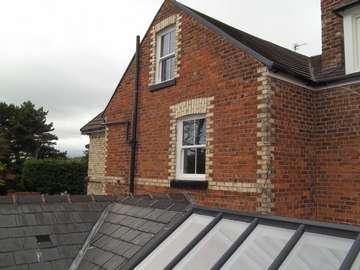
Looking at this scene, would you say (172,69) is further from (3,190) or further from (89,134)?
(3,190)

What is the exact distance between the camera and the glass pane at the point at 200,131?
881cm

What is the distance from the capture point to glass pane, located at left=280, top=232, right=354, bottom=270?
302cm

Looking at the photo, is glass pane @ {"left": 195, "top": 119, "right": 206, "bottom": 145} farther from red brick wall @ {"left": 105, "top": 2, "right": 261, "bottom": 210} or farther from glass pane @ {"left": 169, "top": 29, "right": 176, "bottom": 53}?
glass pane @ {"left": 169, "top": 29, "right": 176, "bottom": 53}

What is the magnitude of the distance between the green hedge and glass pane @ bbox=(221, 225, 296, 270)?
72.3ft

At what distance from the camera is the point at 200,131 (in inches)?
352

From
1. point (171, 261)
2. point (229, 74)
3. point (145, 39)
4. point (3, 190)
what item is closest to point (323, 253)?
point (171, 261)

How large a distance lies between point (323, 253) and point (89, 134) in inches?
529

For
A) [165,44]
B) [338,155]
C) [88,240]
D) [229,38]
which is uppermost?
[165,44]

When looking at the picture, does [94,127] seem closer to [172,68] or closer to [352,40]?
[172,68]

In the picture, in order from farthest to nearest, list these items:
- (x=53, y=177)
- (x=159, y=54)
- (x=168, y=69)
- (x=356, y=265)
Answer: (x=53, y=177)
(x=159, y=54)
(x=168, y=69)
(x=356, y=265)

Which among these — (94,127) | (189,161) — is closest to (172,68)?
(189,161)

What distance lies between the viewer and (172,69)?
33.6ft

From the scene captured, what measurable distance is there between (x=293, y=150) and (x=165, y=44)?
5.25m

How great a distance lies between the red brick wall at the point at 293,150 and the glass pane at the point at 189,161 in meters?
2.45
